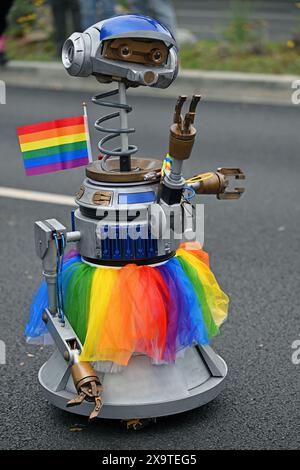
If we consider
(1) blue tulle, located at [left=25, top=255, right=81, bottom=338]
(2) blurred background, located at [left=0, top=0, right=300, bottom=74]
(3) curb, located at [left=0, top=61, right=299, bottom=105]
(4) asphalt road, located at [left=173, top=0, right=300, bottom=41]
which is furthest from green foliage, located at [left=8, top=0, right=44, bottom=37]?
(1) blue tulle, located at [left=25, top=255, right=81, bottom=338]

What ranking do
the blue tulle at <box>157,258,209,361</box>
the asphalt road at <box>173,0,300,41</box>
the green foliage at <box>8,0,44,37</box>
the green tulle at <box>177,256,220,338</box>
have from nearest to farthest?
the blue tulle at <box>157,258,209,361</box>, the green tulle at <box>177,256,220,338</box>, the green foliage at <box>8,0,44,37</box>, the asphalt road at <box>173,0,300,41</box>

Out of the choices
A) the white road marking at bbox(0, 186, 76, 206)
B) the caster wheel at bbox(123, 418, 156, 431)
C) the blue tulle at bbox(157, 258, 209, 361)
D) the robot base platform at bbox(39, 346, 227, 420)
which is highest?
the blue tulle at bbox(157, 258, 209, 361)

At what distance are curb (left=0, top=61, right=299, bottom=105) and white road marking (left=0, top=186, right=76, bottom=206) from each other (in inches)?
140

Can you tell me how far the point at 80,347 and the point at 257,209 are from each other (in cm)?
316

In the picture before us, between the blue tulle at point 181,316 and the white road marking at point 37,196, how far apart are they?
3.08 m

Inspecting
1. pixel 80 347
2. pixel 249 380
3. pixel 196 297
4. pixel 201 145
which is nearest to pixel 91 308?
pixel 80 347

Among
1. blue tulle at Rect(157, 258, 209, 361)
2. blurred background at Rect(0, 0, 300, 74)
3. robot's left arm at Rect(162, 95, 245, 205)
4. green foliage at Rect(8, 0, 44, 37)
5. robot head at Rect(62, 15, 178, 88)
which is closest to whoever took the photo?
robot's left arm at Rect(162, 95, 245, 205)

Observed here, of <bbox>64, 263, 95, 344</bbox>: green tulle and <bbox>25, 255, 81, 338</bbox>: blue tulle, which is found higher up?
<bbox>64, 263, 95, 344</bbox>: green tulle

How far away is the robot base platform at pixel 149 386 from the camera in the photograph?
314 centimetres

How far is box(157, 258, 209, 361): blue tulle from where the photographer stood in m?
3.16

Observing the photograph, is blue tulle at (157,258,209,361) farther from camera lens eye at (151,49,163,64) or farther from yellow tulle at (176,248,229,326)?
camera lens eye at (151,49,163,64)

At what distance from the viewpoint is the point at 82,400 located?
300 cm

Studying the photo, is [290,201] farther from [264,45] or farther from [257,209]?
[264,45]

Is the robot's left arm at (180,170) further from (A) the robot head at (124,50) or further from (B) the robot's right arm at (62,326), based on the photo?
(B) the robot's right arm at (62,326)
